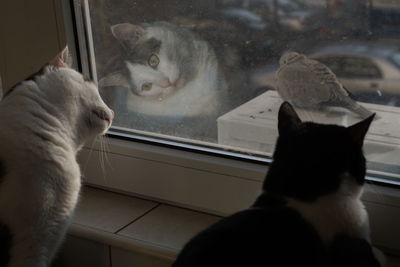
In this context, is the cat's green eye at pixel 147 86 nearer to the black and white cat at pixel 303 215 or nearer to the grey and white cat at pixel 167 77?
the grey and white cat at pixel 167 77

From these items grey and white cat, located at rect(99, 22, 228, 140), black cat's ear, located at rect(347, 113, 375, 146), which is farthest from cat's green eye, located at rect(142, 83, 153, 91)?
black cat's ear, located at rect(347, 113, 375, 146)

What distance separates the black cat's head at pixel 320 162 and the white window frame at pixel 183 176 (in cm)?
12

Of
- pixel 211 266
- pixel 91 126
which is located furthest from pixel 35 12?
pixel 211 266

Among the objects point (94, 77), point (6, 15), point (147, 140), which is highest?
point (6, 15)

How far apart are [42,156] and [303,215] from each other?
40 cm

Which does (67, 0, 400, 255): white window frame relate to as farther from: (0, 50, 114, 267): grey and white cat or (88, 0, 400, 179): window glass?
(0, 50, 114, 267): grey and white cat

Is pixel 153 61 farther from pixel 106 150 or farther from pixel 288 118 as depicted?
pixel 288 118

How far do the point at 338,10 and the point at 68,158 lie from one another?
480 mm

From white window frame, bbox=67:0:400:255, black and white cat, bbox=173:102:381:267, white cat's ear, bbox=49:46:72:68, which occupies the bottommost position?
white window frame, bbox=67:0:400:255

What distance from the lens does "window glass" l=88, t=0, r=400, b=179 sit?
907 millimetres

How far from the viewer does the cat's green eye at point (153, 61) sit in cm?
114

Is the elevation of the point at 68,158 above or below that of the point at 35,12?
below

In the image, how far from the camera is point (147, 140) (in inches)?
45.8

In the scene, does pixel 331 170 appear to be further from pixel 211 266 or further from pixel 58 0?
pixel 58 0
